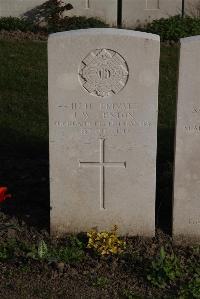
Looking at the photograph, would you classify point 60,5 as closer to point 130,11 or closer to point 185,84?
point 130,11

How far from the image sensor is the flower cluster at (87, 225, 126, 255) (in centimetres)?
510

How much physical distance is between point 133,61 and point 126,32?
0.22 m

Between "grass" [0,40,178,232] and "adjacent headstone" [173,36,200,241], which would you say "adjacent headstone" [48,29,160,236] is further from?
"grass" [0,40,178,232]

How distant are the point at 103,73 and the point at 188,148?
2.85 feet

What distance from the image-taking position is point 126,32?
197 inches

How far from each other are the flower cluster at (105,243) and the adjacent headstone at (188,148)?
553 mm

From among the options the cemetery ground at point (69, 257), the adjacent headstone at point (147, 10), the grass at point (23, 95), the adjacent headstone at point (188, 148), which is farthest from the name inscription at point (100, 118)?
the adjacent headstone at point (147, 10)

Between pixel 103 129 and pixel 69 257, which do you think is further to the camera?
pixel 103 129

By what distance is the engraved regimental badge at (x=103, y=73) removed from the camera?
505cm

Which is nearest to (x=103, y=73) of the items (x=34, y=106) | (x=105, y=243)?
(x=105, y=243)

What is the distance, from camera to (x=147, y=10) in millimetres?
12734

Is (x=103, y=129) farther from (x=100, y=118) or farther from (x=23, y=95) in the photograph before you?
(x=23, y=95)

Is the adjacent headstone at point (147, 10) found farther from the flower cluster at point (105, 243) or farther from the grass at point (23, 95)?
the flower cluster at point (105, 243)

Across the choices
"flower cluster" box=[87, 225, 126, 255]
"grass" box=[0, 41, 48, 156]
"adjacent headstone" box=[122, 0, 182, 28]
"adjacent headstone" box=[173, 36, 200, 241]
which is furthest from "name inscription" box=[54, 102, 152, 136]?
"adjacent headstone" box=[122, 0, 182, 28]
